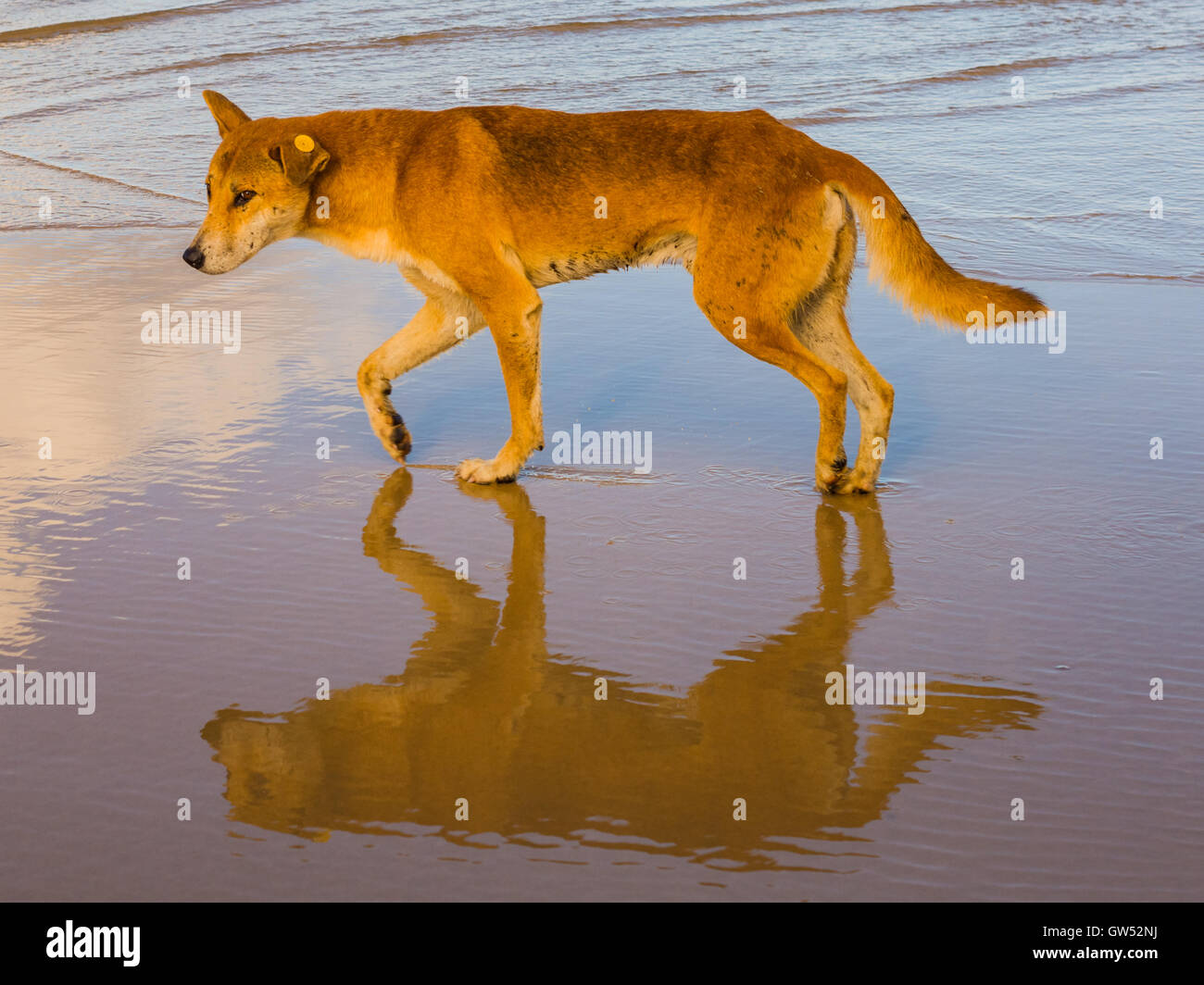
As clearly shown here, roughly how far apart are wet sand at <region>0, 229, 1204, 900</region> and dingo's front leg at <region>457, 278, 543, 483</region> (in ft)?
0.51

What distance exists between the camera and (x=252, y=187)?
6.20 m

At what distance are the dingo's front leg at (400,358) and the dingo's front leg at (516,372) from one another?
0.35 metres

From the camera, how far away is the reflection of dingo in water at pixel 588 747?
3607mm

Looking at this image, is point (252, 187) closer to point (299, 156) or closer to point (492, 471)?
point (299, 156)

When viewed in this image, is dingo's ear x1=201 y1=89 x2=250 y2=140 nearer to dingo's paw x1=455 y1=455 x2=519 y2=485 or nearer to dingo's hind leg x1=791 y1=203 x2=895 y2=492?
dingo's paw x1=455 y1=455 x2=519 y2=485

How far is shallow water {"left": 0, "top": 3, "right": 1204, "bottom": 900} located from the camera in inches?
139

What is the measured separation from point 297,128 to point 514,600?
8.14ft

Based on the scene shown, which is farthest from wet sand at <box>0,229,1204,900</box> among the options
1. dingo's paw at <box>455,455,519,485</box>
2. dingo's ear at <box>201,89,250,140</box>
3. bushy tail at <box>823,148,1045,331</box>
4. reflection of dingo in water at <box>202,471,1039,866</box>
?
dingo's ear at <box>201,89,250,140</box>

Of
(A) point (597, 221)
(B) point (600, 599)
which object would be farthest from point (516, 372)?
(B) point (600, 599)

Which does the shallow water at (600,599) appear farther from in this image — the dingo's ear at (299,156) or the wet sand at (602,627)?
the dingo's ear at (299,156)
